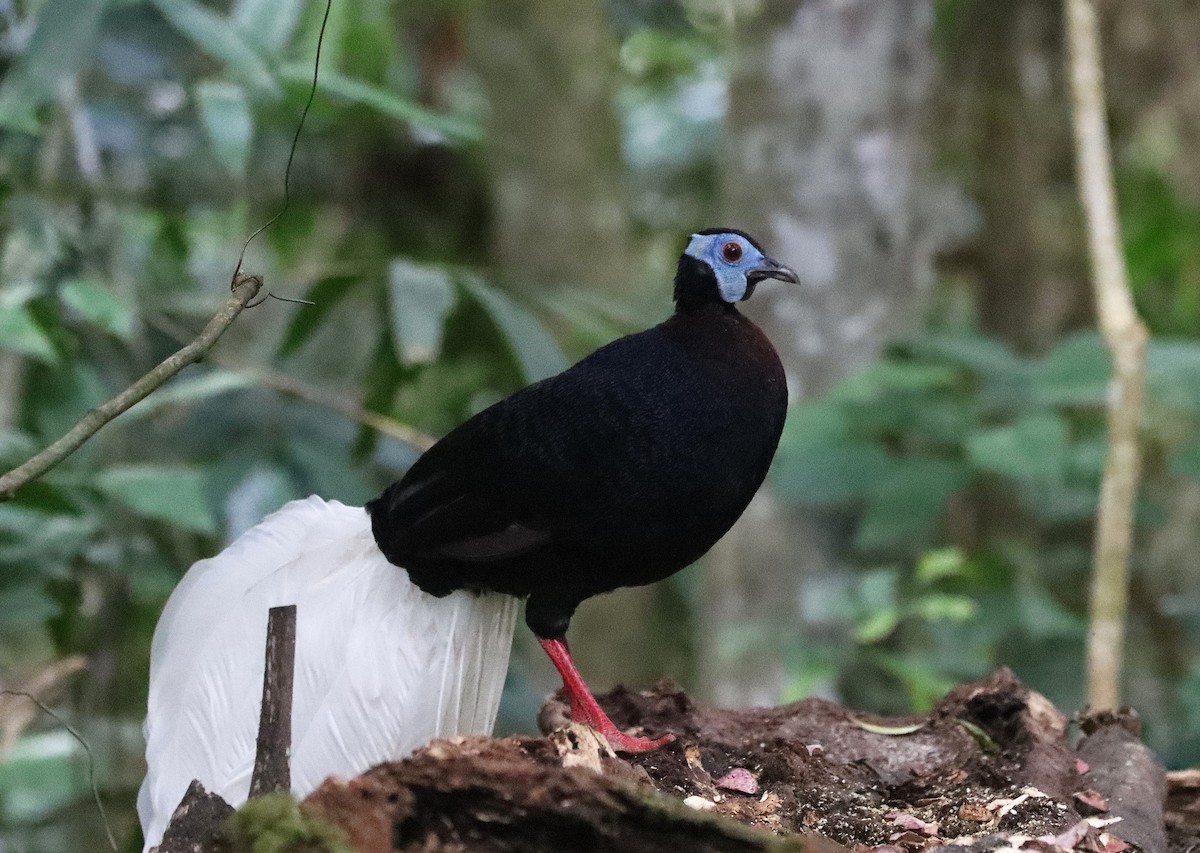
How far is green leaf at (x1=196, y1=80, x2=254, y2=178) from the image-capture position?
3.70 m

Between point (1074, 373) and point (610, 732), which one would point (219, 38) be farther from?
point (1074, 373)

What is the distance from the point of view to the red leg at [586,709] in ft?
8.89

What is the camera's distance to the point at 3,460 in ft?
11.6

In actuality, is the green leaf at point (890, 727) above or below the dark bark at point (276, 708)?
above

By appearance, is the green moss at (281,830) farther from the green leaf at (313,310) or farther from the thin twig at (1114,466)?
the thin twig at (1114,466)

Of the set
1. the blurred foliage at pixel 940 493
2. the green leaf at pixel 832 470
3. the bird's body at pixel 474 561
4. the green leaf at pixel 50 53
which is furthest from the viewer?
the green leaf at pixel 832 470

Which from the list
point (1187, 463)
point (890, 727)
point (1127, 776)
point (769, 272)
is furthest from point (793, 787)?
point (1187, 463)

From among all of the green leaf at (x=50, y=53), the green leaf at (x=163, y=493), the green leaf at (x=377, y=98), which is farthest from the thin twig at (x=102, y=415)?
the green leaf at (x=377, y=98)

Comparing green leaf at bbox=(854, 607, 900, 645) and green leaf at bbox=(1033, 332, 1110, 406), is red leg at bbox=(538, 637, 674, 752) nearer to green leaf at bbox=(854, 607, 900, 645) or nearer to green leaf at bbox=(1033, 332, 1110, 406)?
green leaf at bbox=(854, 607, 900, 645)

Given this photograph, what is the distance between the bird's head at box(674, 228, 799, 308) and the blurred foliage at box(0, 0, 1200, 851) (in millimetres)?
940

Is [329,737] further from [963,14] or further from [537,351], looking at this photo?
[963,14]

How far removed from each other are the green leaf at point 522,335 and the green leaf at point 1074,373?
159 centimetres

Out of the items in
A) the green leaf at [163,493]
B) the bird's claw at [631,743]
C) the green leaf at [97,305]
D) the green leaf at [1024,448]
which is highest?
the green leaf at [1024,448]

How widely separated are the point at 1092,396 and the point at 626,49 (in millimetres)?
5222
